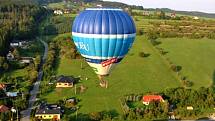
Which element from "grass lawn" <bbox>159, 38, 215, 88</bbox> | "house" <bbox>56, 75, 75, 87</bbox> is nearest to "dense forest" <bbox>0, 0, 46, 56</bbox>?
"house" <bbox>56, 75, 75, 87</bbox>

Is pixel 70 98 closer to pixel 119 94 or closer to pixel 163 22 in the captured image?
pixel 119 94

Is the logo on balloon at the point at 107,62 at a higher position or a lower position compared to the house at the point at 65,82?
higher

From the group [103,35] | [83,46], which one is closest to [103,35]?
[103,35]

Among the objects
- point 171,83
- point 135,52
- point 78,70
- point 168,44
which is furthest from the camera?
point 168,44

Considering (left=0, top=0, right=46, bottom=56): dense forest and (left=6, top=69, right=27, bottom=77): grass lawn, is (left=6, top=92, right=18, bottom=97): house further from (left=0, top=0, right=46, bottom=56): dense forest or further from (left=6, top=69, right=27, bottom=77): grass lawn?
(left=0, top=0, right=46, bottom=56): dense forest

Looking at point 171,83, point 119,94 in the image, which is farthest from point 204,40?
point 119,94

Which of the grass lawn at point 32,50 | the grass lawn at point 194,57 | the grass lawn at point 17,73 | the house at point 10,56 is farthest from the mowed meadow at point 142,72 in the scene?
the grass lawn at point 32,50

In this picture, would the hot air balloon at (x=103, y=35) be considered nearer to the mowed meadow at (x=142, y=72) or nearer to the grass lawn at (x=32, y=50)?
the mowed meadow at (x=142, y=72)
